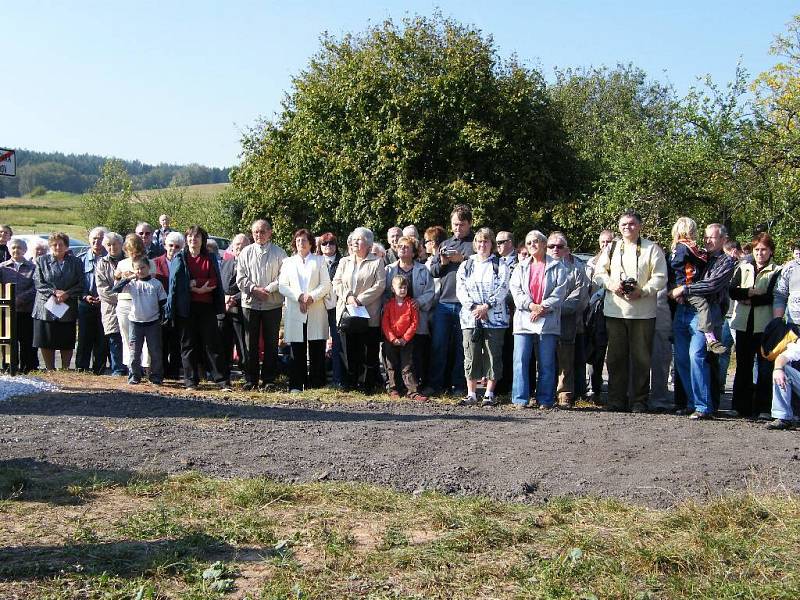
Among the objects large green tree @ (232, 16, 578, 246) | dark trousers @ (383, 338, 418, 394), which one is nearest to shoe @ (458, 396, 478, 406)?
dark trousers @ (383, 338, 418, 394)

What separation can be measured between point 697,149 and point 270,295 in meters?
11.7

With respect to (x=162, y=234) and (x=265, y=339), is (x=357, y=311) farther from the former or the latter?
(x=162, y=234)

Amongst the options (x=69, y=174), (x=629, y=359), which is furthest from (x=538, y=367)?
(x=69, y=174)

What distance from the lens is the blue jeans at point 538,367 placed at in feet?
32.8

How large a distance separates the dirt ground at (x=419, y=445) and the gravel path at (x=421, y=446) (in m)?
0.01

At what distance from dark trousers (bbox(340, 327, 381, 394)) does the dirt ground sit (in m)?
1.25

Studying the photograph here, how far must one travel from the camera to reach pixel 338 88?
30984 mm

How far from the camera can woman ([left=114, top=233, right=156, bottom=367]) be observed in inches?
453

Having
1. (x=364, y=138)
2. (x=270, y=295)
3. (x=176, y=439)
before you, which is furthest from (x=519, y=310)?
(x=364, y=138)

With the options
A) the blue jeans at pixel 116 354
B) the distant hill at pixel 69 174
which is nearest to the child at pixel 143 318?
the blue jeans at pixel 116 354

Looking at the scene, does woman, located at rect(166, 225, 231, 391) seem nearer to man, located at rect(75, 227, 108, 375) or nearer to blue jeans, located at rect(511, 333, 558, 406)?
man, located at rect(75, 227, 108, 375)

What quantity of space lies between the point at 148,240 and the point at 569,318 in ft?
23.9

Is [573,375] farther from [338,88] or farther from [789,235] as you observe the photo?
[338,88]

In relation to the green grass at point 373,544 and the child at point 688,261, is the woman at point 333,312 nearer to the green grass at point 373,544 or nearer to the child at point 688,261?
the child at point 688,261
